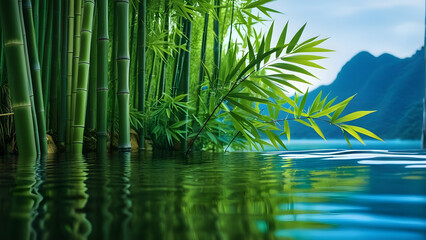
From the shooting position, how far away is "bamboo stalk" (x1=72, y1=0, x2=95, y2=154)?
2162 mm

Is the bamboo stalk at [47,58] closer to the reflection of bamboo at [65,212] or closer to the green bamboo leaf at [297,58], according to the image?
the green bamboo leaf at [297,58]

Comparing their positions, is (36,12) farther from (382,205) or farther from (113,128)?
(382,205)

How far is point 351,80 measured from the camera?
1270 inches

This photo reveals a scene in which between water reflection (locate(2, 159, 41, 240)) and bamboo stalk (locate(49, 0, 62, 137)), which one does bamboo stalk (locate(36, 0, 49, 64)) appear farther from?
water reflection (locate(2, 159, 41, 240))

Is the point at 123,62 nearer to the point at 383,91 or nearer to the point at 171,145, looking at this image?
the point at 171,145

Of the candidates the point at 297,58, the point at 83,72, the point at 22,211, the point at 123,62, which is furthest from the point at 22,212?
the point at 83,72

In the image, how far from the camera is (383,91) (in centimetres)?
3094

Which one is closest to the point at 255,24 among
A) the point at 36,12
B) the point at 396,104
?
the point at 36,12

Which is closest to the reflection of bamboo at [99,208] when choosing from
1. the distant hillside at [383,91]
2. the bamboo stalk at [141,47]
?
the bamboo stalk at [141,47]

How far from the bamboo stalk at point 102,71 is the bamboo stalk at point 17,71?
0.48 m

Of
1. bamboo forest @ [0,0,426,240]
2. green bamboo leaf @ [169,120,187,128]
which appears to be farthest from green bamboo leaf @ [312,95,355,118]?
green bamboo leaf @ [169,120,187,128]

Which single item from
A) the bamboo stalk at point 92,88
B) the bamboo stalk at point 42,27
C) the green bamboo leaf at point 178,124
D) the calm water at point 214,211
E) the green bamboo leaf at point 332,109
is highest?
the bamboo stalk at point 42,27

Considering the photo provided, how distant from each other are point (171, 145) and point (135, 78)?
0.56 metres

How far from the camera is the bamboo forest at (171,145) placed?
1.27 ft
